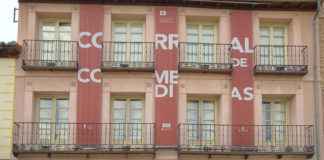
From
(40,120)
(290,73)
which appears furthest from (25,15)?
(290,73)

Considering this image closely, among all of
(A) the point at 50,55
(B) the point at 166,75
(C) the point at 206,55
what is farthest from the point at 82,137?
(C) the point at 206,55

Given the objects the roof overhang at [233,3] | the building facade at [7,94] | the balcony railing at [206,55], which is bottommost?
the building facade at [7,94]

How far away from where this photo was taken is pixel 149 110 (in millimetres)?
24438

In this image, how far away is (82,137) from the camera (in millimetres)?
23938

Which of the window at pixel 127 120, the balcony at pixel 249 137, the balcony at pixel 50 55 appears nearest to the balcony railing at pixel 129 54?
the balcony at pixel 50 55

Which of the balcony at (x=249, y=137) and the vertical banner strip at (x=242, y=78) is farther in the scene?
the vertical banner strip at (x=242, y=78)

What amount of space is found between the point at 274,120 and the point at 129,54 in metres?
5.66

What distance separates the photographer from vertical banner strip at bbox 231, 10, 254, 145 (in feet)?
80.3

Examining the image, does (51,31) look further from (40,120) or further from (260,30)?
(260,30)

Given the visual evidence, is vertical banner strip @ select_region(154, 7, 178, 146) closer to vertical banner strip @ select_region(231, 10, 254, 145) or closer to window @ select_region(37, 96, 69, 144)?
vertical banner strip @ select_region(231, 10, 254, 145)

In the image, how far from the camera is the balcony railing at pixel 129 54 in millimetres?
24609

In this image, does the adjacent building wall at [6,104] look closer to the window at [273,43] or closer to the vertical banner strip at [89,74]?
the vertical banner strip at [89,74]

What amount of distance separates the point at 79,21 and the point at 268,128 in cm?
762

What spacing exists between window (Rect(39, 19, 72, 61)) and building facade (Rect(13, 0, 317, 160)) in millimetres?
36
